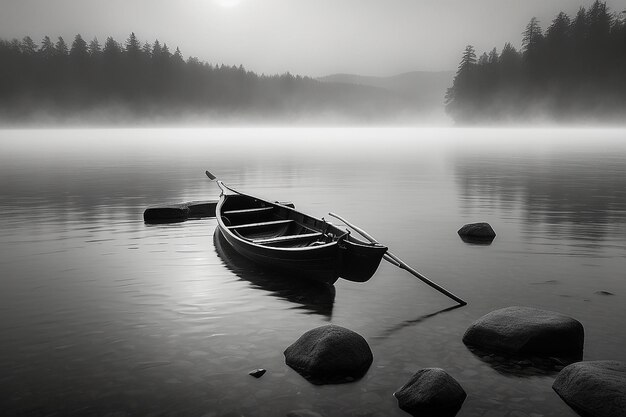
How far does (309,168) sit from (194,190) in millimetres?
18980

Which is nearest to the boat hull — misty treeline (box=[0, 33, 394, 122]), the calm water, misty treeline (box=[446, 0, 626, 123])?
the calm water

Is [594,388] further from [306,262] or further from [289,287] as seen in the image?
[289,287]

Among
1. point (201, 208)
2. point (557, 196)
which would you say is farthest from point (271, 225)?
point (557, 196)

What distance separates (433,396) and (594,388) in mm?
2166

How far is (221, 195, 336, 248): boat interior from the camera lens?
14484mm

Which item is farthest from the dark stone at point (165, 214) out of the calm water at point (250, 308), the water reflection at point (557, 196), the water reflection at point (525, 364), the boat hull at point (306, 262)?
the water reflection at point (525, 364)

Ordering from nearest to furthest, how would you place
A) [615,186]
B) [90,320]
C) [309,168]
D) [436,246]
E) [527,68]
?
[90,320] < [436,246] < [615,186] < [309,168] < [527,68]

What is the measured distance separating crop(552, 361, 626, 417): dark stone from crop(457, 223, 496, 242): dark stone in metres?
11.0

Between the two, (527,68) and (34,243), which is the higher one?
(527,68)

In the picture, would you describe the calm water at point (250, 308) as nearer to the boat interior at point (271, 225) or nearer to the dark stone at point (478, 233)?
the dark stone at point (478, 233)

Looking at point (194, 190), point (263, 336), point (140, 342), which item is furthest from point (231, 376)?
point (194, 190)

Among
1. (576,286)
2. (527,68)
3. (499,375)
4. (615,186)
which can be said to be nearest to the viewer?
(499,375)

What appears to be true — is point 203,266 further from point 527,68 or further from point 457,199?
point 527,68

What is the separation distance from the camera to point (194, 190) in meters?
35.1
